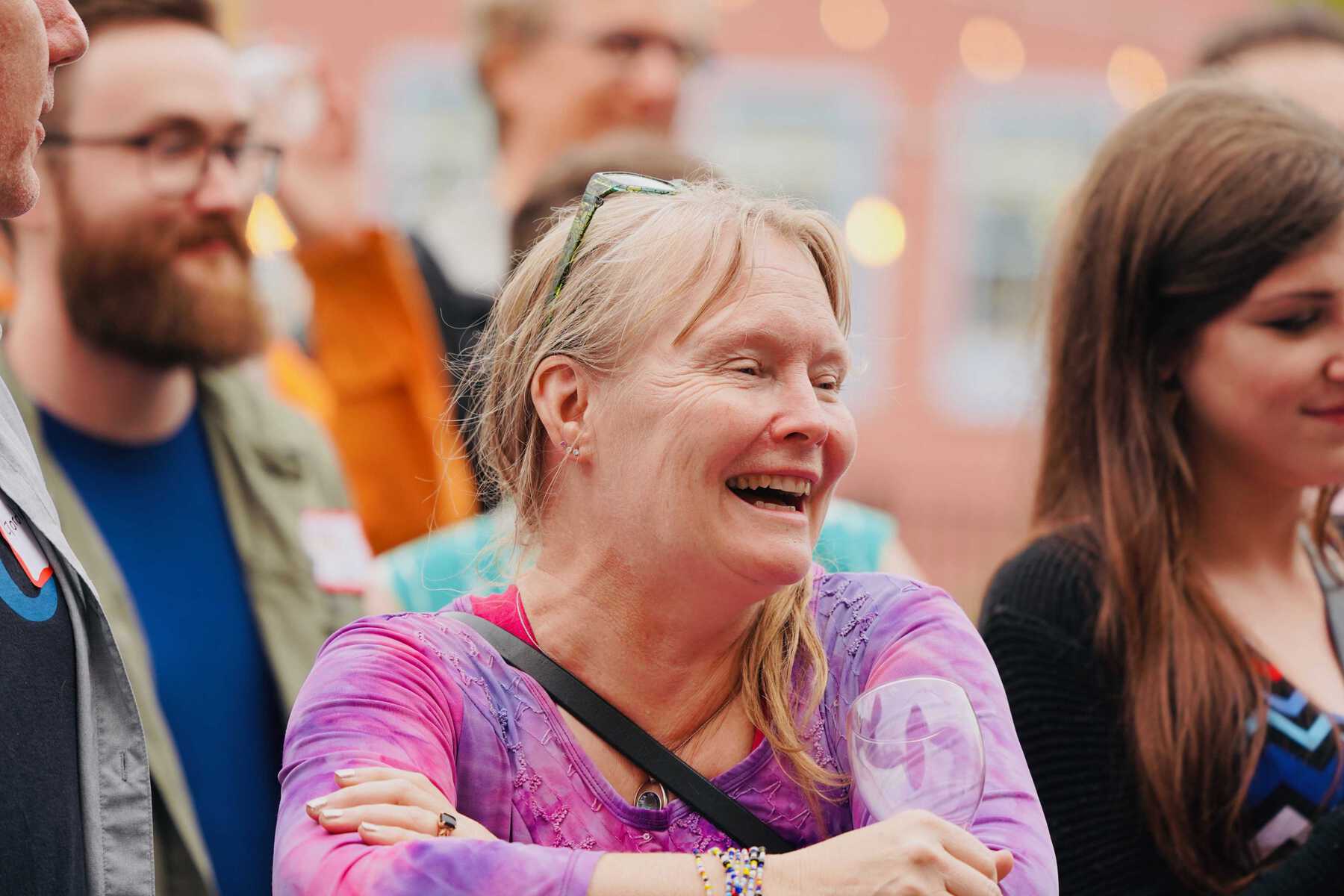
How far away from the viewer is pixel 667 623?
1.97 meters

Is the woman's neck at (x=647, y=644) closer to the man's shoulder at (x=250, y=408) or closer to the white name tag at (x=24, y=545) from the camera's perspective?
the white name tag at (x=24, y=545)

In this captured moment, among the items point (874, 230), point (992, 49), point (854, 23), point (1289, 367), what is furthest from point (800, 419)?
point (854, 23)

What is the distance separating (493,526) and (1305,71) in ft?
8.36

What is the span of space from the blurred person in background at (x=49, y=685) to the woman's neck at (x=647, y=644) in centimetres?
56

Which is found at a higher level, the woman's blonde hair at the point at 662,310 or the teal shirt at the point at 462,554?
the woman's blonde hair at the point at 662,310

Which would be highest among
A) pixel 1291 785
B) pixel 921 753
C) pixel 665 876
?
pixel 921 753

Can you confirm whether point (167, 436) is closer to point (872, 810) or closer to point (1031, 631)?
point (1031, 631)

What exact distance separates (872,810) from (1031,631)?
951 mm

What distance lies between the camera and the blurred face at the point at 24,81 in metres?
1.92

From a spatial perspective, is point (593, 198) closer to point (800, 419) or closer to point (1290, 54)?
point (800, 419)

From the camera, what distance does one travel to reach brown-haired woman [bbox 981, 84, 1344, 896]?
2.50 m

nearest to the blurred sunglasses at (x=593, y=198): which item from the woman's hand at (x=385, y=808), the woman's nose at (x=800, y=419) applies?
the woman's nose at (x=800, y=419)

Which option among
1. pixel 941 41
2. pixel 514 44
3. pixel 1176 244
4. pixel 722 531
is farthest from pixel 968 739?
pixel 941 41

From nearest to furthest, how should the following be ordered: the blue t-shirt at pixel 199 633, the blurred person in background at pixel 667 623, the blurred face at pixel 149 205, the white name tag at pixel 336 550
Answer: the blurred person in background at pixel 667 623 < the blue t-shirt at pixel 199 633 < the blurred face at pixel 149 205 < the white name tag at pixel 336 550
